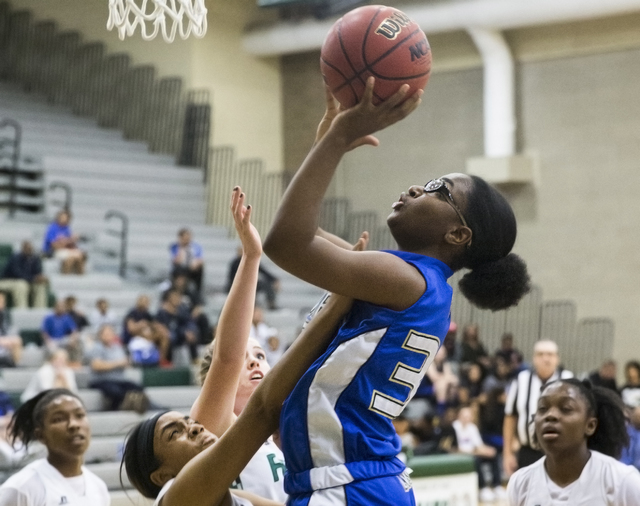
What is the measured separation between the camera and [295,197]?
7.21 ft

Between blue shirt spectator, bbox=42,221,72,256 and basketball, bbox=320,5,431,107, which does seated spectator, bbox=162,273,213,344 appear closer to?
blue shirt spectator, bbox=42,221,72,256

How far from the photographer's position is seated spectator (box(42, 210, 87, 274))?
12719 millimetres

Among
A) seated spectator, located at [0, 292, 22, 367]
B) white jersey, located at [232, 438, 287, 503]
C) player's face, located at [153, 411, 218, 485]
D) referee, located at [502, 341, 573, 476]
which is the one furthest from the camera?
seated spectator, located at [0, 292, 22, 367]

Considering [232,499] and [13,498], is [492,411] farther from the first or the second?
[232,499]

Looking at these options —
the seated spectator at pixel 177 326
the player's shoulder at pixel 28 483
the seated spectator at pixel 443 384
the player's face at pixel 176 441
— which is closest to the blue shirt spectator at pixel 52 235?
the seated spectator at pixel 177 326

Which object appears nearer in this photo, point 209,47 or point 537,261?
point 537,261

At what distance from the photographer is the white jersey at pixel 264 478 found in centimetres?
306

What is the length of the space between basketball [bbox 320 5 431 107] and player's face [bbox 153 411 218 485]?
0.99 meters

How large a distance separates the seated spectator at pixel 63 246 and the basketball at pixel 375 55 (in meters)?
10.6

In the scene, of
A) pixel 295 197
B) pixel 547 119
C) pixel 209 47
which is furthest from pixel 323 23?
pixel 295 197

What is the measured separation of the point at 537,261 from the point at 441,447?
4929 millimetres

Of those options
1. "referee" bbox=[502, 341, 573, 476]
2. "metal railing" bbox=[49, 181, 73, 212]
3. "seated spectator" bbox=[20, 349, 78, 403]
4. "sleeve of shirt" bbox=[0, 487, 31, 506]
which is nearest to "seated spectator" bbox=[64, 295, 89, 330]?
"seated spectator" bbox=[20, 349, 78, 403]

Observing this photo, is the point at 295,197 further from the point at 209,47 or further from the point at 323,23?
the point at 209,47

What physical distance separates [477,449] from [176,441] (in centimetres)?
875
